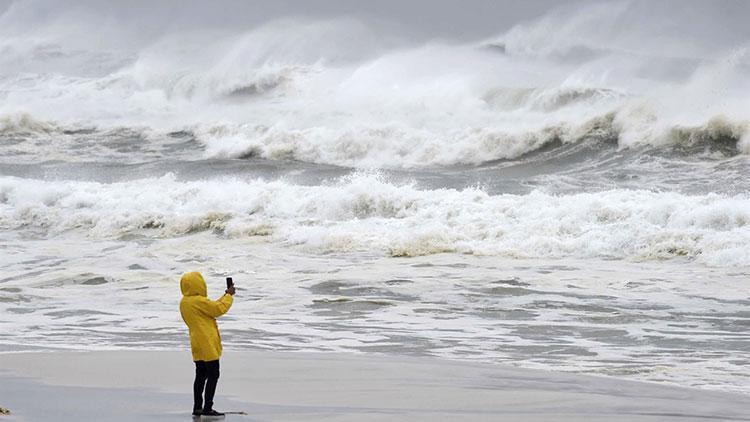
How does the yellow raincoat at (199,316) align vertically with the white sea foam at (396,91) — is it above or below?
below

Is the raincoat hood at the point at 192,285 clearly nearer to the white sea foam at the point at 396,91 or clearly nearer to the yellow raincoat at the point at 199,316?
the yellow raincoat at the point at 199,316

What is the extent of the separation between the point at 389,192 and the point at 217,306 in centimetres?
1190

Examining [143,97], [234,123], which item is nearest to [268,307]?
[234,123]

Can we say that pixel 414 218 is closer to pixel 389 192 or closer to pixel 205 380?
pixel 389 192

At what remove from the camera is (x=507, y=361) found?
8.10 metres

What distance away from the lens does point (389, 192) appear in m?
17.8

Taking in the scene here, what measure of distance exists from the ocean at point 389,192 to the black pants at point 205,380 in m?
2.58

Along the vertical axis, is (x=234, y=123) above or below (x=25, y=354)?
above

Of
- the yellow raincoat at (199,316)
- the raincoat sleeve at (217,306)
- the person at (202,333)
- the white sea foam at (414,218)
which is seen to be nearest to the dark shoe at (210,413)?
the person at (202,333)

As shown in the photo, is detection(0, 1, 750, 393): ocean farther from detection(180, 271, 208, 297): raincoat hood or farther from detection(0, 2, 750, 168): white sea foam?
detection(180, 271, 208, 297): raincoat hood

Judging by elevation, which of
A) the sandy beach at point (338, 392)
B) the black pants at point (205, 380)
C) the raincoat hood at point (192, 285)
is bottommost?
the sandy beach at point (338, 392)

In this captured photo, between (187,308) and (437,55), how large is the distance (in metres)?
26.7

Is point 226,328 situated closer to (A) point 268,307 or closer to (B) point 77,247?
(A) point 268,307

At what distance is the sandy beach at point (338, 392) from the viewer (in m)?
6.13
